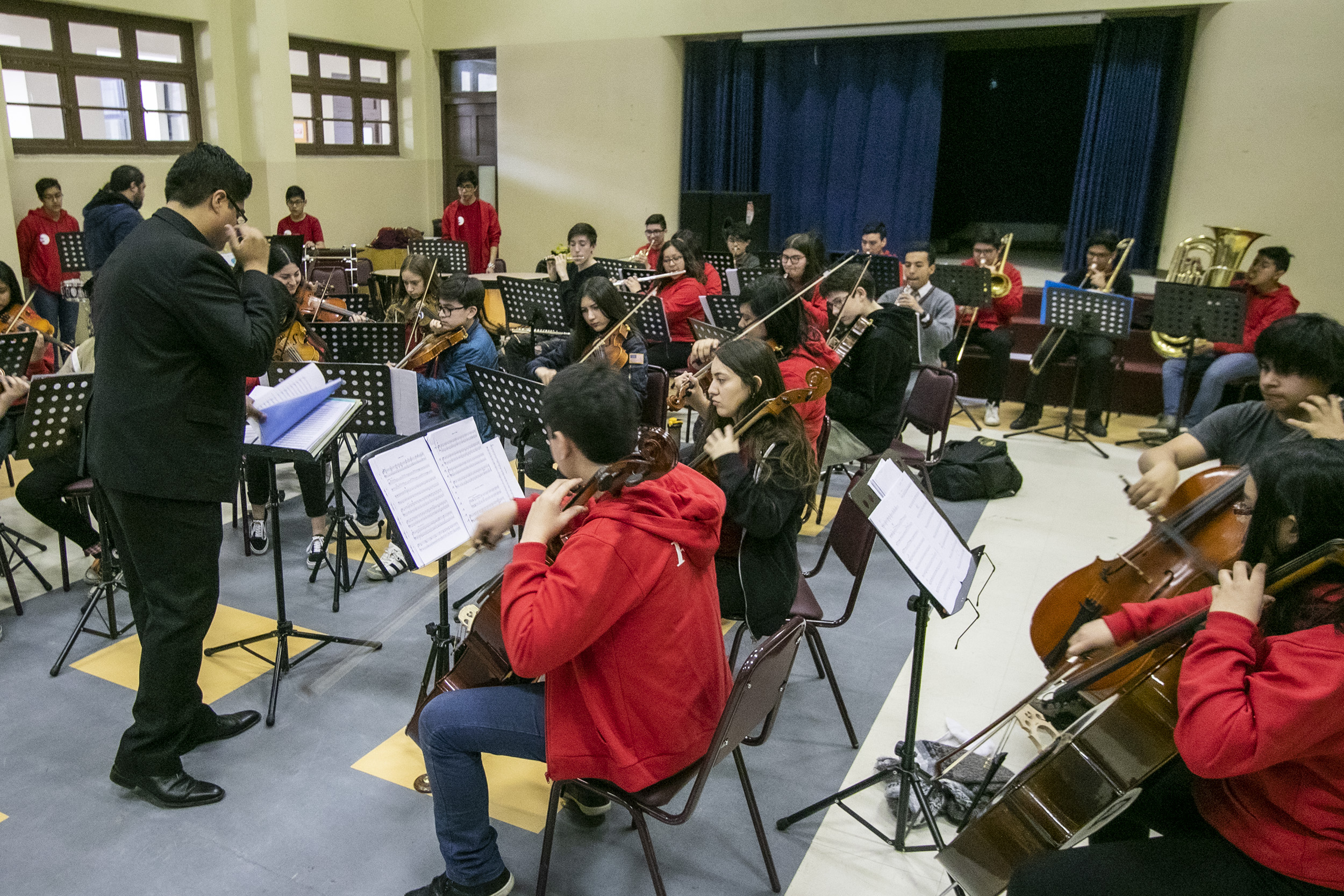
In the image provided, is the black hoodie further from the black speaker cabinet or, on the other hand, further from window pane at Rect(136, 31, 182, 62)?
window pane at Rect(136, 31, 182, 62)

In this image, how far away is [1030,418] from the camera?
21.1 feet

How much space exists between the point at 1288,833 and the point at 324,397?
2.61 metres

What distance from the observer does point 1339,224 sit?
7.19m

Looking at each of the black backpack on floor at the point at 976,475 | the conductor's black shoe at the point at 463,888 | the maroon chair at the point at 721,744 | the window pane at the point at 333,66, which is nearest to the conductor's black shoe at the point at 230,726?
the conductor's black shoe at the point at 463,888

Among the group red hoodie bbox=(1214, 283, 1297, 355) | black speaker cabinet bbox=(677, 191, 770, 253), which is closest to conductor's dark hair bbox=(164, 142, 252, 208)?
red hoodie bbox=(1214, 283, 1297, 355)

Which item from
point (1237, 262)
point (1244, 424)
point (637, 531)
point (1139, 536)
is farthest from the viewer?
point (1237, 262)

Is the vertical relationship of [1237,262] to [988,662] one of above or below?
above

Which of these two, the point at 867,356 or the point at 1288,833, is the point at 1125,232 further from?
the point at 1288,833

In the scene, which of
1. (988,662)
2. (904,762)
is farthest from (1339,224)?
(904,762)

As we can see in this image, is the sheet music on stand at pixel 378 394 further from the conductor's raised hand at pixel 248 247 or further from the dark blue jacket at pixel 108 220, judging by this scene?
Answer: the dark blue jacket at pixel 108 220

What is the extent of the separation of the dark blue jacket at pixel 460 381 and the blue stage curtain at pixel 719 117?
20.2 feet

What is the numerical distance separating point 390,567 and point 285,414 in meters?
1.13

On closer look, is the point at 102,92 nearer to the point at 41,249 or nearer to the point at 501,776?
the point at 41,249

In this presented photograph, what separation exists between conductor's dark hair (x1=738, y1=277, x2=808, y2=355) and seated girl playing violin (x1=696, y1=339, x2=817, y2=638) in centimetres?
94
